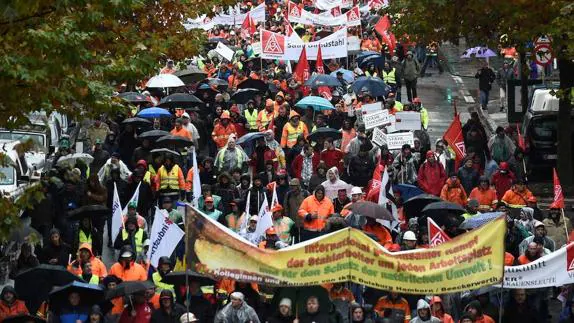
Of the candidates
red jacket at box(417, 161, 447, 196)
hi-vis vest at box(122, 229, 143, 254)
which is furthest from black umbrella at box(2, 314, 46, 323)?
→ red jacket at box(417, 161, 447, 196)

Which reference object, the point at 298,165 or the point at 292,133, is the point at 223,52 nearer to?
the point at 292,133

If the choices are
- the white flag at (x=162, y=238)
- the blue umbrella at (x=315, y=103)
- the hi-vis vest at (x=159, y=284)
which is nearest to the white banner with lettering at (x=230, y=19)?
the blue umbrella at (x=315, y=103)

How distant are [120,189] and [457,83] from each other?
23.3 metres

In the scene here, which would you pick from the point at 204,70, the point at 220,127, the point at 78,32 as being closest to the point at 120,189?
the point at 220,127

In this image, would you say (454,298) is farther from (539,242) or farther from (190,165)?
(190,165)

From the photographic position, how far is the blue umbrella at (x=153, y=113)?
105 ft

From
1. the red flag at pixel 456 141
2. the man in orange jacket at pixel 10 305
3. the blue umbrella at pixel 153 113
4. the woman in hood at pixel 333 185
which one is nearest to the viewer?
the man in orange jacket at pixel 10 305

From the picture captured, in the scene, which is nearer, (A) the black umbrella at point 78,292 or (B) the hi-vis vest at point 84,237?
(A) the black umbrella at point 78,292

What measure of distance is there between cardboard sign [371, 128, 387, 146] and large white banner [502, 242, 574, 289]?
910 centimetres

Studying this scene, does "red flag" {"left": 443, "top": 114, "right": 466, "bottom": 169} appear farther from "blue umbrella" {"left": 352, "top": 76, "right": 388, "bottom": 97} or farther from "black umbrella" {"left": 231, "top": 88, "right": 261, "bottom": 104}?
"black umbrella" {"left": 231, "top": 88, "right": 261, "bottom": 104}

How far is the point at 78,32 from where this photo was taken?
1922 centimetres

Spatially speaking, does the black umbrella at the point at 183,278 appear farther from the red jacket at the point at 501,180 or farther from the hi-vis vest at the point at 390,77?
the hi-vis vest at the point at 390,77

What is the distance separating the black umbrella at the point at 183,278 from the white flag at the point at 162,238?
115 cm

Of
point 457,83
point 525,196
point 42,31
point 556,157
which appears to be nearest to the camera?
point 42,31
